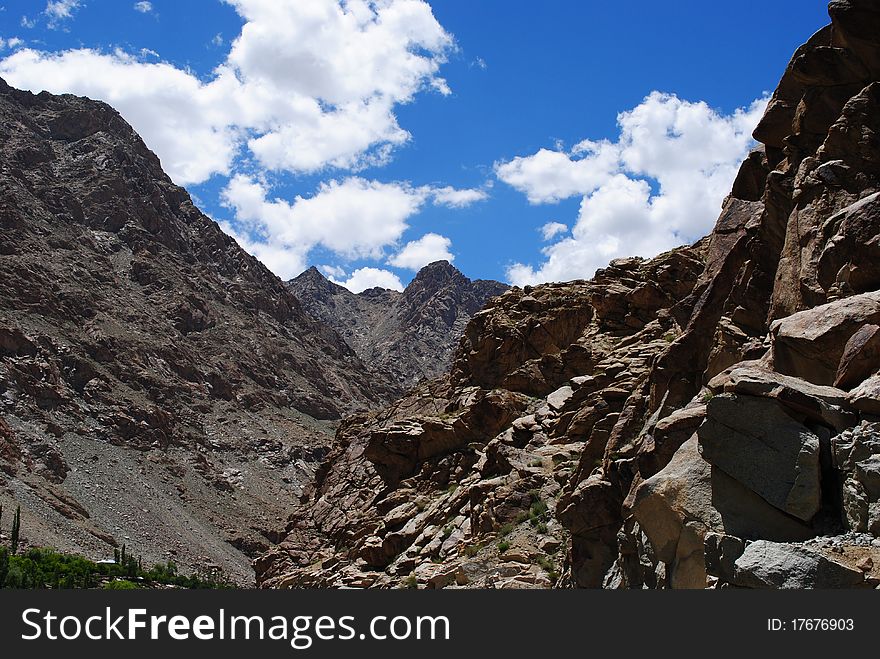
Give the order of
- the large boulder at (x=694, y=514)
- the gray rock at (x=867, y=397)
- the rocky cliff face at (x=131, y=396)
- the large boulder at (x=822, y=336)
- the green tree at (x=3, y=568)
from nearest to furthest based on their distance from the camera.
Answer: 1. the gray rock at (x=867, y=397)
2. the large boulder at (x=694, y=514)
3. the large boulder at (x=822, y=336)
4. the green tree at (x=3, y=568)
5. the rocky cliff face at (x=131, y=396)

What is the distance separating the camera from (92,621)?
13.0 meters

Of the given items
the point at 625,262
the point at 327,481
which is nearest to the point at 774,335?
the point at 625,262

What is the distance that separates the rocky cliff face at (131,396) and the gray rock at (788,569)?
9620 centimetres

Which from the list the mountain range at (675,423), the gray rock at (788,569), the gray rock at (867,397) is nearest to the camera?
the gray rock at (788,569)

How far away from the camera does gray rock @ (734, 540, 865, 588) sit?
35.1 ft

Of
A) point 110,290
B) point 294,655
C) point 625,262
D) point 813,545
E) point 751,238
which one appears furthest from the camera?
point 110,290

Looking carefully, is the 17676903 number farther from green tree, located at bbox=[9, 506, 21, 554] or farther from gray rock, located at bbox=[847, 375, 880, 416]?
green tree, located at bbox=[9, 506, 21, 554]

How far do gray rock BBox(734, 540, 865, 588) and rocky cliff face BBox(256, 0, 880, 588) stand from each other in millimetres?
25

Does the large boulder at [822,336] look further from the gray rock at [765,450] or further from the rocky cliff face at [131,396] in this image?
the rocky cliff face at [131,396]

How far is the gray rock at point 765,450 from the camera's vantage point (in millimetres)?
11922

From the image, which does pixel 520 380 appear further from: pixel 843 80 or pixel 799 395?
pixel 799 395

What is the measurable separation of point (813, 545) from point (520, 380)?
31514mm

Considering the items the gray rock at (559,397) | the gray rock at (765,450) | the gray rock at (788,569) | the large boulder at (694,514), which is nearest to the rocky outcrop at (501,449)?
the gray rock at (559,397)

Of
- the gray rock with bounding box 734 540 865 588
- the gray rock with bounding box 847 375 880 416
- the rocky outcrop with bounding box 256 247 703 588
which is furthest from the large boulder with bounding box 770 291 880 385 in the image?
the rocky outcrop with bounding box 256 247 703 588
